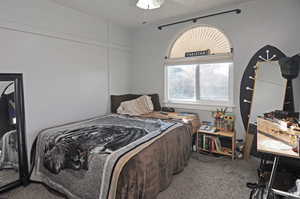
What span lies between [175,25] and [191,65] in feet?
2.96

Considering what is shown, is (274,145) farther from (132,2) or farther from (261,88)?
(132,2)

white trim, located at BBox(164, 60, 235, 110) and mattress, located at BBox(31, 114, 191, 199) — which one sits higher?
white trim, located at BBox(164, 60, 235, 110)

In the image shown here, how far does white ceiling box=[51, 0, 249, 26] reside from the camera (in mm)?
2676

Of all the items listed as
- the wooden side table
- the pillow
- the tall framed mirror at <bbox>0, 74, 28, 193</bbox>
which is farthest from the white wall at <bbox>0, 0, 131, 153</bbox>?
the wooden side table

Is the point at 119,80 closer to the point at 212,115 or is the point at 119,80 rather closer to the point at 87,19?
the point at 87,19

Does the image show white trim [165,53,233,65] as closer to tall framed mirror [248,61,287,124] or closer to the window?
the window

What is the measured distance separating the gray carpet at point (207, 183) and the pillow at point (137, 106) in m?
1.38

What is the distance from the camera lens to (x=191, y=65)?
11.2 feet

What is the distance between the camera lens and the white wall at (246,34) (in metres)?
2.47

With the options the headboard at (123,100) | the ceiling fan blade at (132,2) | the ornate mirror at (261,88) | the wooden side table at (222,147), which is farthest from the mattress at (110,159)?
the ceiling fan blade at (132,2)

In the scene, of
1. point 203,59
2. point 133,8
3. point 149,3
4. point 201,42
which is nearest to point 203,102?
point 203,59

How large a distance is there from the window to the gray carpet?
1089 millimetres

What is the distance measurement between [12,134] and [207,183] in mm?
2623

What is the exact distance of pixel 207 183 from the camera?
213 cm
